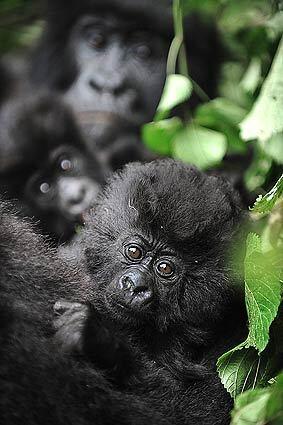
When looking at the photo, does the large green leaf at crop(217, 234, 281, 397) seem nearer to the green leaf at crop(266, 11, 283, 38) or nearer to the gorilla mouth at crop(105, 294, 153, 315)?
the gorilla mouth at crop(105, 294, 153, 315)

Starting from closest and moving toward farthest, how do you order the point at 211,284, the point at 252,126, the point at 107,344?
the point at 107,344, the point at 211,284, the point at 252,126

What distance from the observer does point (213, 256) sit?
2.22 metres

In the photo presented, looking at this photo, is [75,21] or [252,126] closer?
[252,126]

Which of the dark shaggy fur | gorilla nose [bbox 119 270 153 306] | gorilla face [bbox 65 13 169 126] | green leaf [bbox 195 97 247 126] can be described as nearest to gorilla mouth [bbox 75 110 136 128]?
gorilla face [bbox 65 13 169 126]

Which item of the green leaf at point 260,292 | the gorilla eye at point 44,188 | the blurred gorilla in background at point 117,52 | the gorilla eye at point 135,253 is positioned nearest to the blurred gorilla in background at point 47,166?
the gorilla eye at point 44,188

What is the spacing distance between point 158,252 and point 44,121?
52.4 inches

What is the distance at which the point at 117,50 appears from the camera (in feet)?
13.4

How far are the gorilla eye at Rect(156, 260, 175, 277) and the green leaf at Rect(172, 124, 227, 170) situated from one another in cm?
63

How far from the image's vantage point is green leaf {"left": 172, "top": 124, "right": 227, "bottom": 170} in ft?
9.16

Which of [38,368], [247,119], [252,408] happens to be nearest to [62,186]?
[247,119]

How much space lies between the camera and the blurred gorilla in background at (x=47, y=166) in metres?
3.25

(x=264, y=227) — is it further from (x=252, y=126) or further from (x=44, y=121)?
(x=44, y=121)

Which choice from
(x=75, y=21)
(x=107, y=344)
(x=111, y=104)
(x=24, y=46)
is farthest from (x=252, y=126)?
(x=24, y=46)

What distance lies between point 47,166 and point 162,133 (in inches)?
25.6
